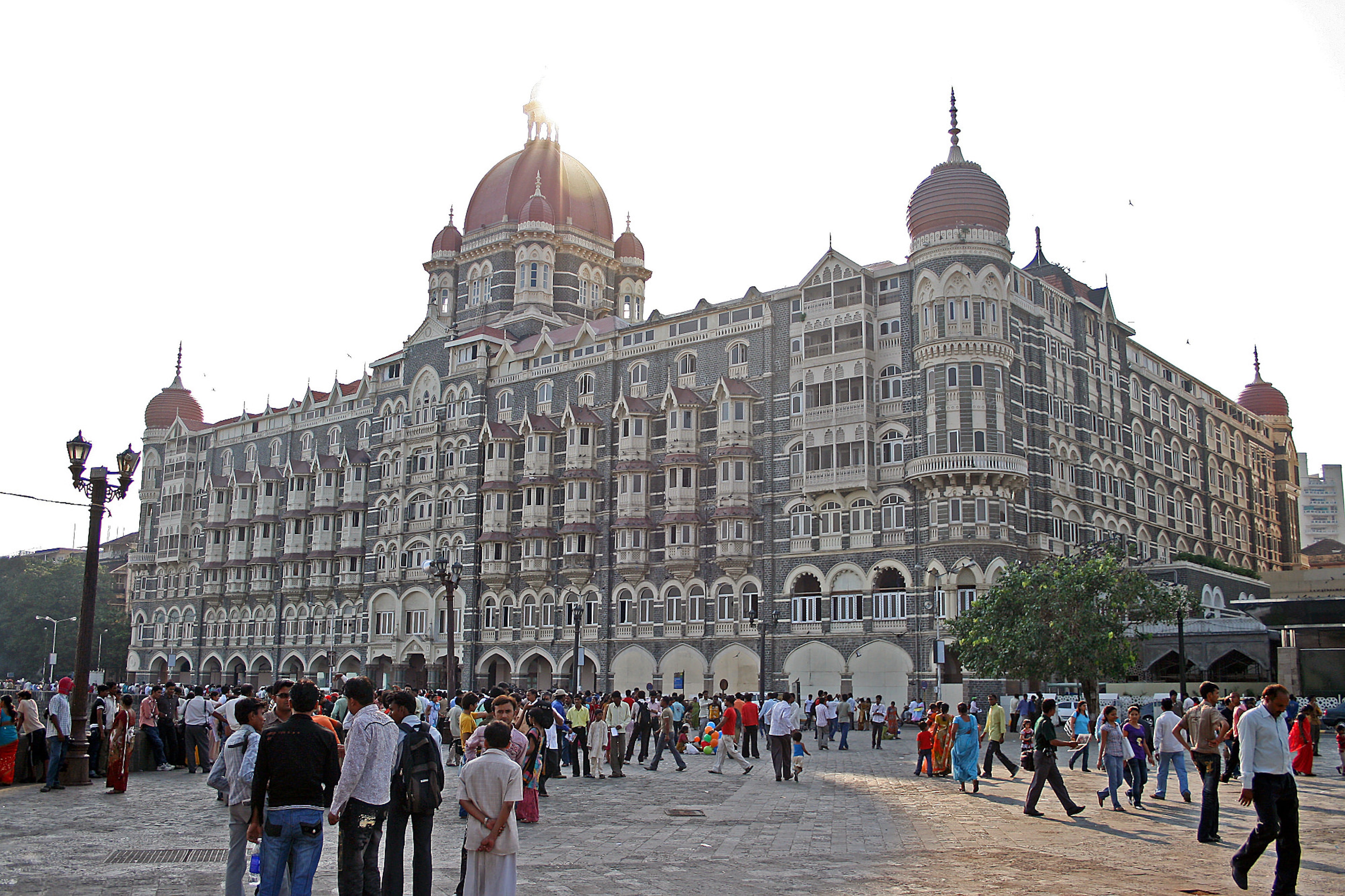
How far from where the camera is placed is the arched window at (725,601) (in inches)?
2007

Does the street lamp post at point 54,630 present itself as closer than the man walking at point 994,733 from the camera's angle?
No

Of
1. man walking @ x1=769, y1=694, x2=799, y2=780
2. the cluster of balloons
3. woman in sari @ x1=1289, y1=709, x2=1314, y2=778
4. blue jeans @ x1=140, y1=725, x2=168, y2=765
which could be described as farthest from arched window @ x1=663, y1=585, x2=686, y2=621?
woman in sari @ x1=1289, y1=709, x2=1314, y2=778

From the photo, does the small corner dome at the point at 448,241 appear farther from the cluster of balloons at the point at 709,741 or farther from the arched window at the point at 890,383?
the cluster of balloons at the point at 709,741

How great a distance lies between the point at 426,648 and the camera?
2410 inches

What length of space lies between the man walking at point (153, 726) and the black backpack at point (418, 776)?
16017 millimetres

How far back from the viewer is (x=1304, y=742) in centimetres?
2042

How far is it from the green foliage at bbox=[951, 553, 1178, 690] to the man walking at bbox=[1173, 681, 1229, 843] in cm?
→ 1908

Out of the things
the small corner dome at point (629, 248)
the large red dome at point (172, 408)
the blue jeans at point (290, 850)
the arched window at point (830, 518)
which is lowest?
the blue jeans at point (290, 850)

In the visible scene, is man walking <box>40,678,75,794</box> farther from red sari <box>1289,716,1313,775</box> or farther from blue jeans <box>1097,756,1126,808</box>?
red sari <box>1289,716,1313,775</box>

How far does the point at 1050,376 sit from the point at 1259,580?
22.4 meters

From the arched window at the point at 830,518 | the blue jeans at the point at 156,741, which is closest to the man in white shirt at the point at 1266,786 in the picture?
the blue jeans at the point at 156,741

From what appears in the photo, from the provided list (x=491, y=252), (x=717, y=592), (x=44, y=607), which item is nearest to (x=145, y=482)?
(x=44, y=607)

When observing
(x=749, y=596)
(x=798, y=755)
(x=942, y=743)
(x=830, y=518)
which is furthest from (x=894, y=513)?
(x=798, y=755)

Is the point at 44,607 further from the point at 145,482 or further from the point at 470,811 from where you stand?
the point at 470,811
